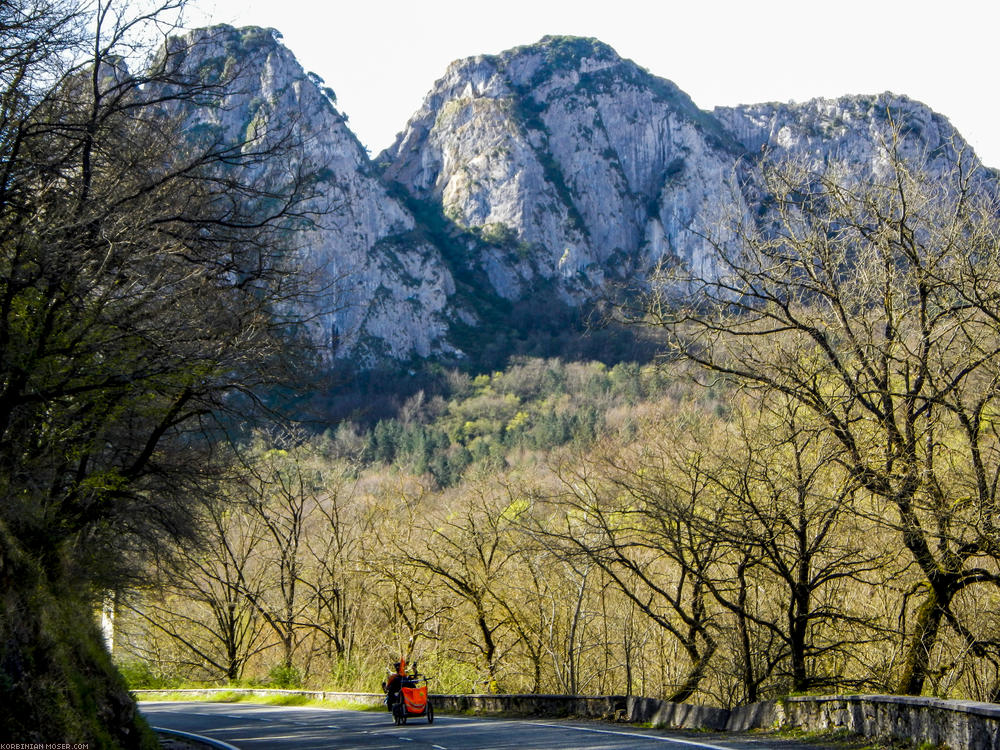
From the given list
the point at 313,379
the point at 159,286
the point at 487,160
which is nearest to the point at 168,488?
the point at 313,379

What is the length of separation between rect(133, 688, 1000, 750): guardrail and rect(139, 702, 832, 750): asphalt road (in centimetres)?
65

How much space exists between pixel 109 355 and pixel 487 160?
190529mm

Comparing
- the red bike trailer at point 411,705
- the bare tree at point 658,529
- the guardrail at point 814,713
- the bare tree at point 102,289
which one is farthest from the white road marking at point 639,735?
the bare tree at point 102,289

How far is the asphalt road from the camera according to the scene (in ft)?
34.9

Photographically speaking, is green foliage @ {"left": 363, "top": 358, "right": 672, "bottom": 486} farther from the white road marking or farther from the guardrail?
the white road marking

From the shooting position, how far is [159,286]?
31.4ft

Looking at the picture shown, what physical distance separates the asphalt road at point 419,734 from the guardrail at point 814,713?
654mm

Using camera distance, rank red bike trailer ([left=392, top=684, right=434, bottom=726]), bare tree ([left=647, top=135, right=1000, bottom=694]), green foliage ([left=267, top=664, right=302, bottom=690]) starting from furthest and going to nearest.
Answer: green foliage ([left=267, top=664, right=302, bottom=690]) → red bike trailer ([left=392, top=684, right=434, bottom=726]) → bare tree ([left=647, top=135, right=1000, bottom=694])

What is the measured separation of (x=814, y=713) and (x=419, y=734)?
5.81m

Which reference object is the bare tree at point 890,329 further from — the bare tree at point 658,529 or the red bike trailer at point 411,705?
the red bike trailer at point 411,705

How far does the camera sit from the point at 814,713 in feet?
35.3

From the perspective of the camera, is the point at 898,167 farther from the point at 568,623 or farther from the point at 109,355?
the point at 568,623

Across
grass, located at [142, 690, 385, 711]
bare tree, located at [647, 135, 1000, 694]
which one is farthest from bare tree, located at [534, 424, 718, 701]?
grass, located at [142, 690, 385, 711]

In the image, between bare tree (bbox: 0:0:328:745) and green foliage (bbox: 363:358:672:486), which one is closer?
bare tree (bbox: 0:0:328:745)
